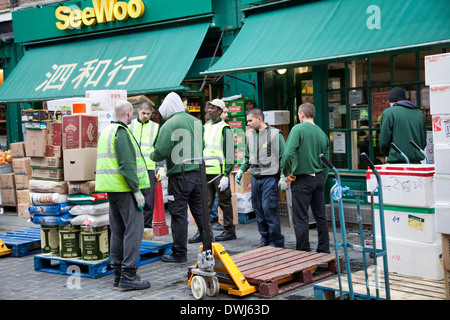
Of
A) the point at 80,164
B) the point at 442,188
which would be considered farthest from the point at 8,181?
the point at 442,188

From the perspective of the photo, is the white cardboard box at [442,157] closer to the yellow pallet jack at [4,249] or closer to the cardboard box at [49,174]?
the cardboard box at [49,174]

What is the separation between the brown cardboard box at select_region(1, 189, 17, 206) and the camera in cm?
1319

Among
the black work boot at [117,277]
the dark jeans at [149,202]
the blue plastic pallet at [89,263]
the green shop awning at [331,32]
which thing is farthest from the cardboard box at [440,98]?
the dark jeans at [149,202]

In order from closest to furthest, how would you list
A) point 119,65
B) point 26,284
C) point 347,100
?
1. point 26,284
2. point 347,100
3. point 119,65

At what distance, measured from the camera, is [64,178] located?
7.58 meters

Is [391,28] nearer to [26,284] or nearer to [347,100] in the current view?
[347,100]

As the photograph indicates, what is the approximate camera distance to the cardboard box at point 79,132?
738 cm

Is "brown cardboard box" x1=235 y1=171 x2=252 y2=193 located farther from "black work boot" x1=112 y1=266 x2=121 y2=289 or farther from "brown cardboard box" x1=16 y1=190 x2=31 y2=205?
"brown cardboard box" x1=16 y1=190 x2=31 y2=205

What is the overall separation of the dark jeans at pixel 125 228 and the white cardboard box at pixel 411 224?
2741 mm

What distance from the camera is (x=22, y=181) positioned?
12.9 meters

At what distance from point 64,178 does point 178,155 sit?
1529mm

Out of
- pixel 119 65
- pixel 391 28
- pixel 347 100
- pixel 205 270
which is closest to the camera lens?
pixel 205 270

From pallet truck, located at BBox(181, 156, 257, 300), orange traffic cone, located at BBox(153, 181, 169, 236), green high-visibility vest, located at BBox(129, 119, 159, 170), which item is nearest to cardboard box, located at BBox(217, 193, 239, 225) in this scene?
orange traffic cone, located at BBox(153, 181, 169, 236)

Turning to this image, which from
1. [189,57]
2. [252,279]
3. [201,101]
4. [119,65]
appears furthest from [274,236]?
[119,65]
